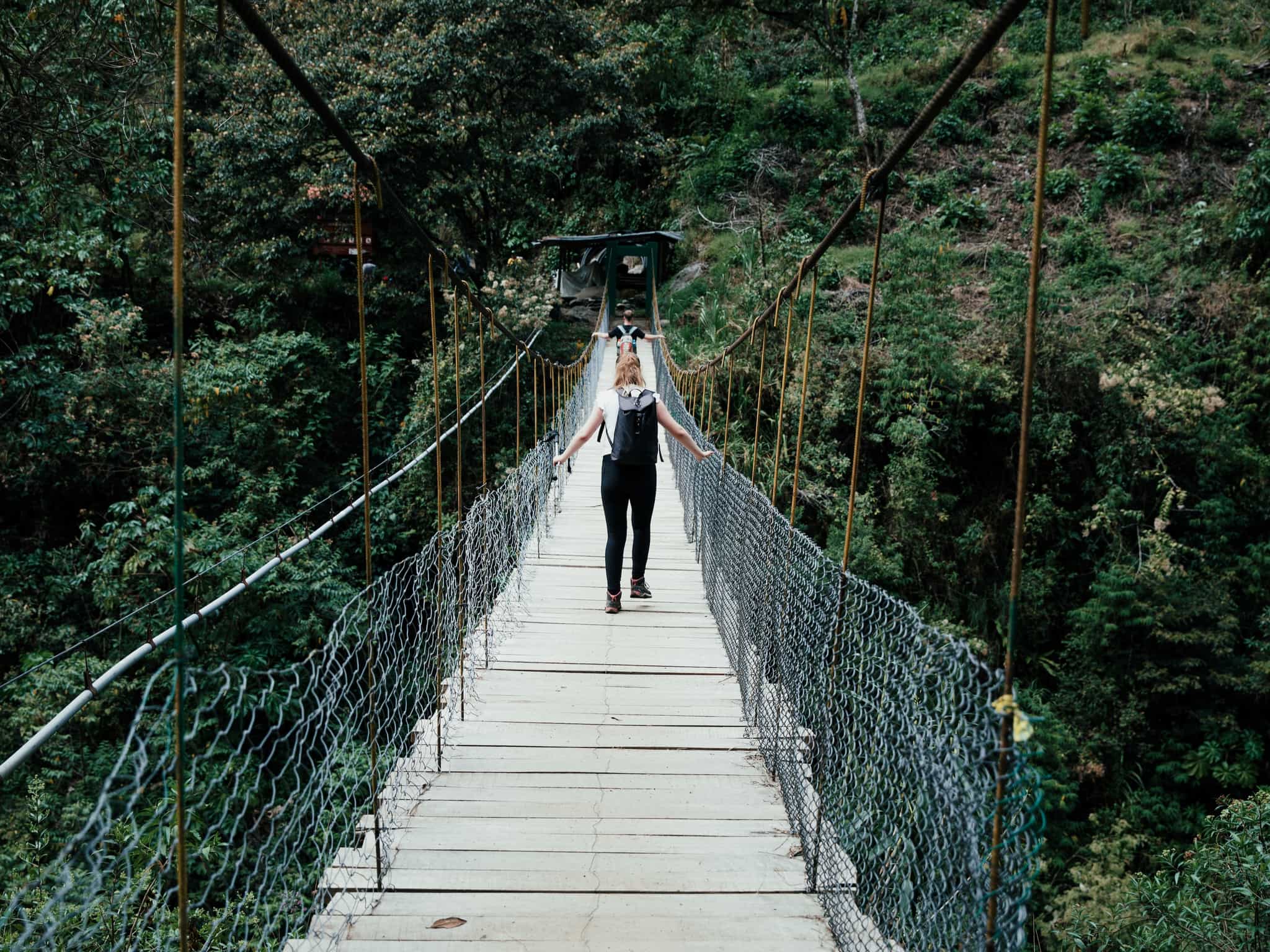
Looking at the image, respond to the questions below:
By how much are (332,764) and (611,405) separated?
5.56 ft

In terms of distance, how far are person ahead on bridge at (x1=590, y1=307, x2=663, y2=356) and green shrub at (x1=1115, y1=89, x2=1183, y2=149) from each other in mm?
5872

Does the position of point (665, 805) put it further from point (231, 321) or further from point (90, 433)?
point (231, 321)

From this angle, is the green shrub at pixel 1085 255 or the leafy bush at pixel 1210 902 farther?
the green shrub at pixel 1085 255

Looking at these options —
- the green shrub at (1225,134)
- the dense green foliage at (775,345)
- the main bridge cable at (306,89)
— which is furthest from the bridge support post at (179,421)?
the green shrub at (1225,134)

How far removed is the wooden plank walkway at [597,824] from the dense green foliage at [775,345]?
4.27 ft

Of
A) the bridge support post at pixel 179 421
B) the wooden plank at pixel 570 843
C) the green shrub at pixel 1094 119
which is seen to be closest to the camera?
the bridge support post at pixel 179 421

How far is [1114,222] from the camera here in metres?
8.88

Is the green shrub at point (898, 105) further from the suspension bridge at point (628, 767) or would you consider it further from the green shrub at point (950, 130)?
the suspension bridge at point (628, 767)

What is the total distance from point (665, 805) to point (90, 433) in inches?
250

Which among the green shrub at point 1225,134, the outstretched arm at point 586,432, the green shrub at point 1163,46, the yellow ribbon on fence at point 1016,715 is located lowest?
the yellow ribbon on fence at point 1016,715

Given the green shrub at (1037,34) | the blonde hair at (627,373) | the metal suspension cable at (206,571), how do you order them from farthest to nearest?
the green shrub at (1037,34) → the blonde hair at (627,373) → the metal suspension cable at (206,571)

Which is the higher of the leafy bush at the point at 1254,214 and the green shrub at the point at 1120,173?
the green shrub at the point at 1120,173

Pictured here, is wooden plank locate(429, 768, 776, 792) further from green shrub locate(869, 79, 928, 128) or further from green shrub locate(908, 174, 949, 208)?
green shrub locate(869, 79, 928, 128)

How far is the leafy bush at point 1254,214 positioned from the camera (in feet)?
23.2
